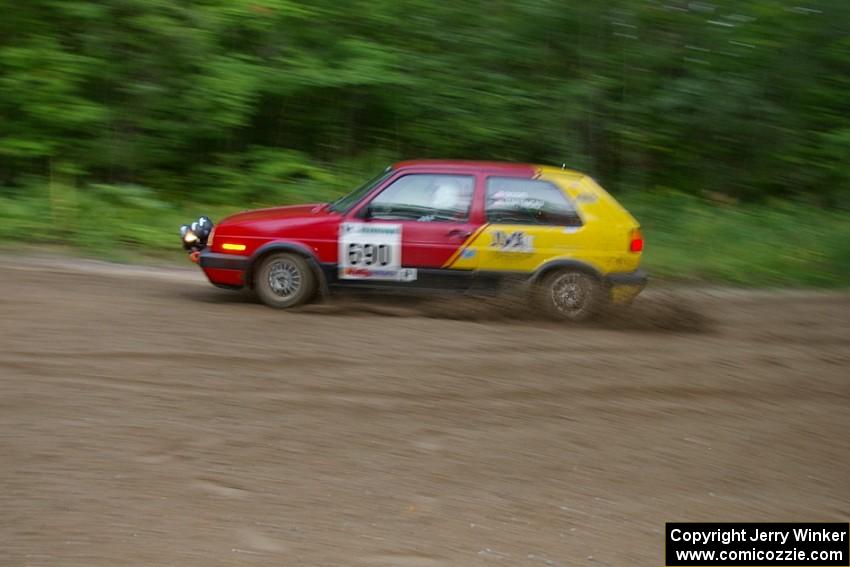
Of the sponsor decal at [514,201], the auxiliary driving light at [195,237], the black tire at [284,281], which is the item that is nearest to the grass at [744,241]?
the sponsor decal at [514,201]

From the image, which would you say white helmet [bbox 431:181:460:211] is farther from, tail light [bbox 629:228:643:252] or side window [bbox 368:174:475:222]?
tail light [bbox 629:228:643:252]

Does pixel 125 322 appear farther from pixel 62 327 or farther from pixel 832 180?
pixel 832 180

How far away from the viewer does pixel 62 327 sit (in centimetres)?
844

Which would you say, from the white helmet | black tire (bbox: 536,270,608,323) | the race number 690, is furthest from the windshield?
black tire (bbox: 536,270,608,323)

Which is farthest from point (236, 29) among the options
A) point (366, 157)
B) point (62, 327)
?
point (62, 327)

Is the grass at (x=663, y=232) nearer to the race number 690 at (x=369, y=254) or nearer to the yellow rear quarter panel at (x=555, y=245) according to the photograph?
the yellow rear quarter panel at (x=555, y=245)

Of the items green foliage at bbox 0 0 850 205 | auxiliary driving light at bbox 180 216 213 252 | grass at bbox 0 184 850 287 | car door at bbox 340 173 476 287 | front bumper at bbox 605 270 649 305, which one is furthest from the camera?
green foliage at bbox 0 0 850 205

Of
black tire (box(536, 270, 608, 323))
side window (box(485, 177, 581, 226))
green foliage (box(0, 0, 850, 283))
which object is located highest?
Answer: green foliage (box(0, 0, 850, 283))

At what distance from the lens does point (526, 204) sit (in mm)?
9633

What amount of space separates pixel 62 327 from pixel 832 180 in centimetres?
1310

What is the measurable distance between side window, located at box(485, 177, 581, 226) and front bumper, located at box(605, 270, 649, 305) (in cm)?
60

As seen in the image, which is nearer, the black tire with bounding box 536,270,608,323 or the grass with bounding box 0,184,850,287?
the black tire with bounding box 536,270,608,323

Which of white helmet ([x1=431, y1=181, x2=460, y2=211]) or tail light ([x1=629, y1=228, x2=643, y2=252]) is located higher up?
white helmet ([x1=431, y1=181, x2=460, y2=211])

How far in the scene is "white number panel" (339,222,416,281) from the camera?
9.59 metres
